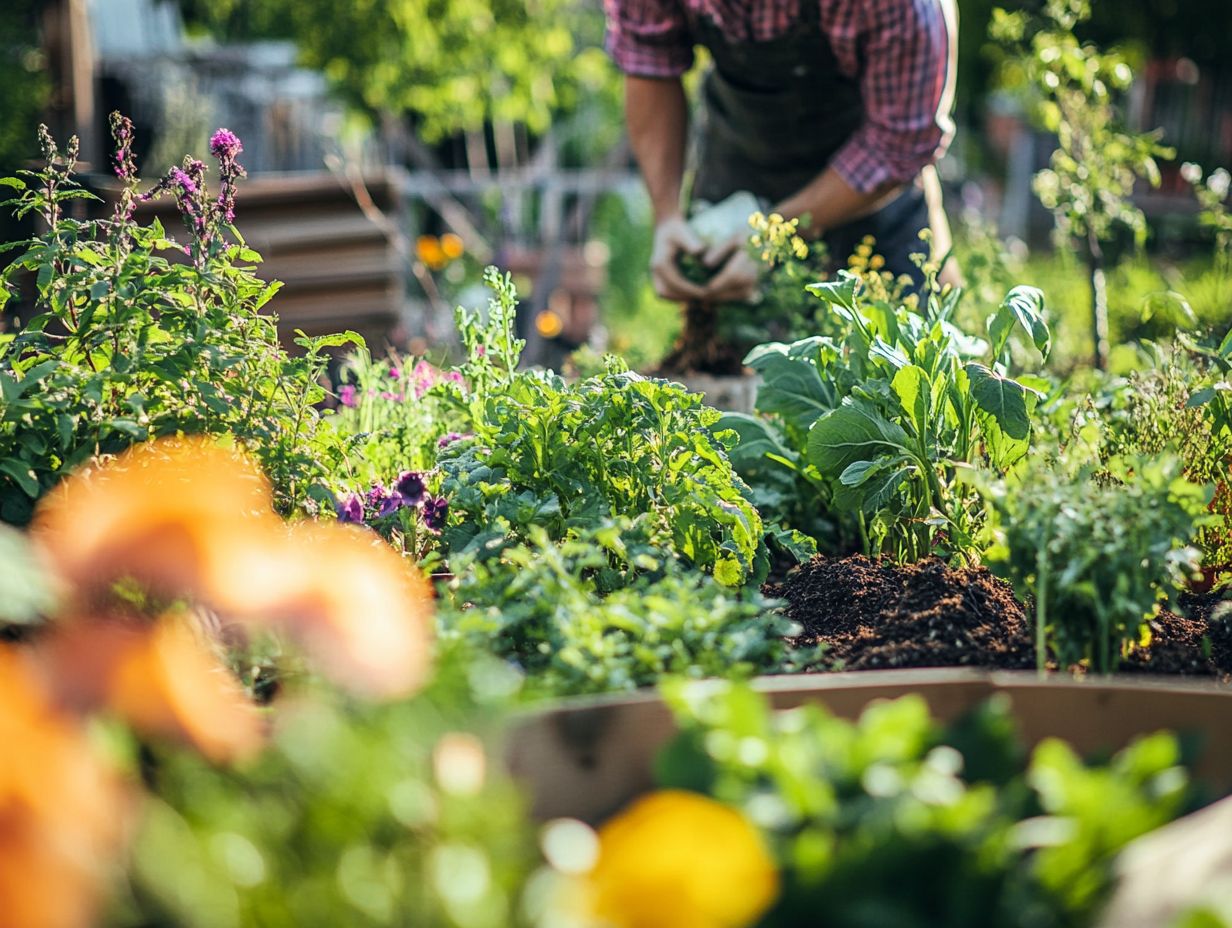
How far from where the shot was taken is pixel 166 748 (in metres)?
0.99

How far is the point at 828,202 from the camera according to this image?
9.92ft

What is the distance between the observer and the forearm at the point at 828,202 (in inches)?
118

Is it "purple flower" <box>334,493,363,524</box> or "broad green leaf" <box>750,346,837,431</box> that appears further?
"broad green leaf" <box>750,346,837,431</box>

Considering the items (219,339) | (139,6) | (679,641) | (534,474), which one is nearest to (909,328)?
(534,474)

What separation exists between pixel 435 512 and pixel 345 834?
1.04 meters

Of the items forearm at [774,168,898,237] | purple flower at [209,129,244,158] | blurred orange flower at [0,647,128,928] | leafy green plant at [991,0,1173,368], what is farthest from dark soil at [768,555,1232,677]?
leafy green plant at [991,0,1173,368]

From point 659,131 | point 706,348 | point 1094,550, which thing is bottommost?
point 706,348

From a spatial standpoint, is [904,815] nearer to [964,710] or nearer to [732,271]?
[964,710]

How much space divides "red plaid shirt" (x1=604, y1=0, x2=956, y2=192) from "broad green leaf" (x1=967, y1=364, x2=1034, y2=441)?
48.7 inches

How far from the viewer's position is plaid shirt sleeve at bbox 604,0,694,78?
3.15 m

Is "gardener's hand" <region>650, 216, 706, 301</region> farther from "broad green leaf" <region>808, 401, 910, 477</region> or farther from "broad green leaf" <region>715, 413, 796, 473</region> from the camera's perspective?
"broad green leaf" <region>808, 401, 910, 477</region>

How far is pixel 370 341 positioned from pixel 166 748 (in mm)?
4277

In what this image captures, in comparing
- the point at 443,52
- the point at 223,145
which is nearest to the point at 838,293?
the point at 223,145

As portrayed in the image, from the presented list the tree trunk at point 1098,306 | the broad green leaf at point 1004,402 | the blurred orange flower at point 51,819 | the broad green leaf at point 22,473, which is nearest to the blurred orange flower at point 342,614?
the blurred orange flower at point 51,819
